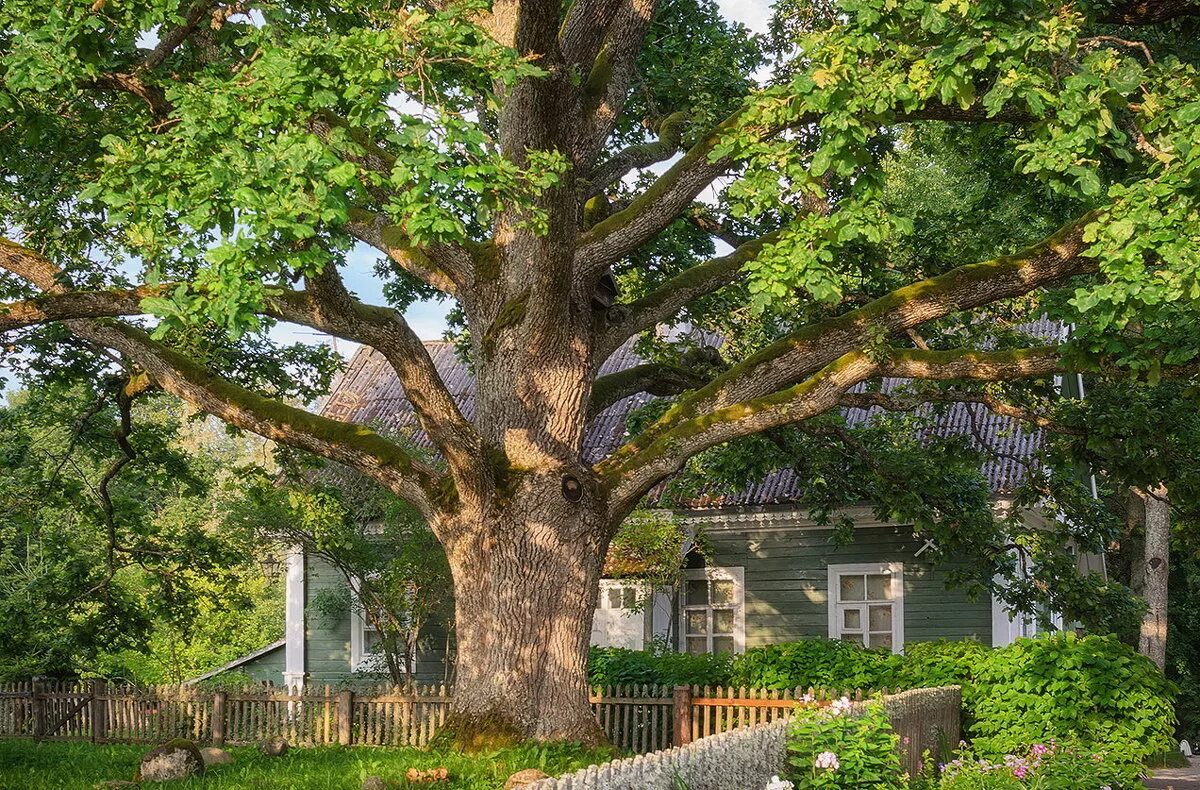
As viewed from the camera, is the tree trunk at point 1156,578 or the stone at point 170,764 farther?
the tree trunk at point 1156,578

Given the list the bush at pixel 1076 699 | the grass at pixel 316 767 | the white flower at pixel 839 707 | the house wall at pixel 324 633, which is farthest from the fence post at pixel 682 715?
the house wall at pixel 324 633

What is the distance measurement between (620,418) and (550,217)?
40.8 feet

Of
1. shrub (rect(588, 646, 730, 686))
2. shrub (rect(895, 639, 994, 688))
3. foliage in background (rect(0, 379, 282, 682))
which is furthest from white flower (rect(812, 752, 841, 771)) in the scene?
foliage in background (rect(0, 379, 282, 682))

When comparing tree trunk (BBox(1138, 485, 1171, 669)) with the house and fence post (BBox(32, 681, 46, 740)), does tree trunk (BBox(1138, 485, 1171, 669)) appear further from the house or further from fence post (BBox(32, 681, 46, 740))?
fence post (BBox(32, 681, 46, 740))

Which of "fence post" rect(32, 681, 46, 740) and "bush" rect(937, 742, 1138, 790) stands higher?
"bush" rect(937, 742, 1138, 790)

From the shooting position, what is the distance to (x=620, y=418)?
24391 millimetres

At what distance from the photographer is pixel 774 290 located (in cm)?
956

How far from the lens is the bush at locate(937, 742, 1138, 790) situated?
10828 millimetres

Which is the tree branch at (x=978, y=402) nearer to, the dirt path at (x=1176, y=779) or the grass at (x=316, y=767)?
the grass at (x=316, y=767)

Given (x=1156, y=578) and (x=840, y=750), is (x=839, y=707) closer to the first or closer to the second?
(x=840, y=750)

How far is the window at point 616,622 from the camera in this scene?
2197 cm

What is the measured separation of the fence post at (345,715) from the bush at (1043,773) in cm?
840

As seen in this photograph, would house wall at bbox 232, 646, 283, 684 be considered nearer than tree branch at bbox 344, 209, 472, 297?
No

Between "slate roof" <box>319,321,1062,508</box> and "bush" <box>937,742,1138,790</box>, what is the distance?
3.87 meters
